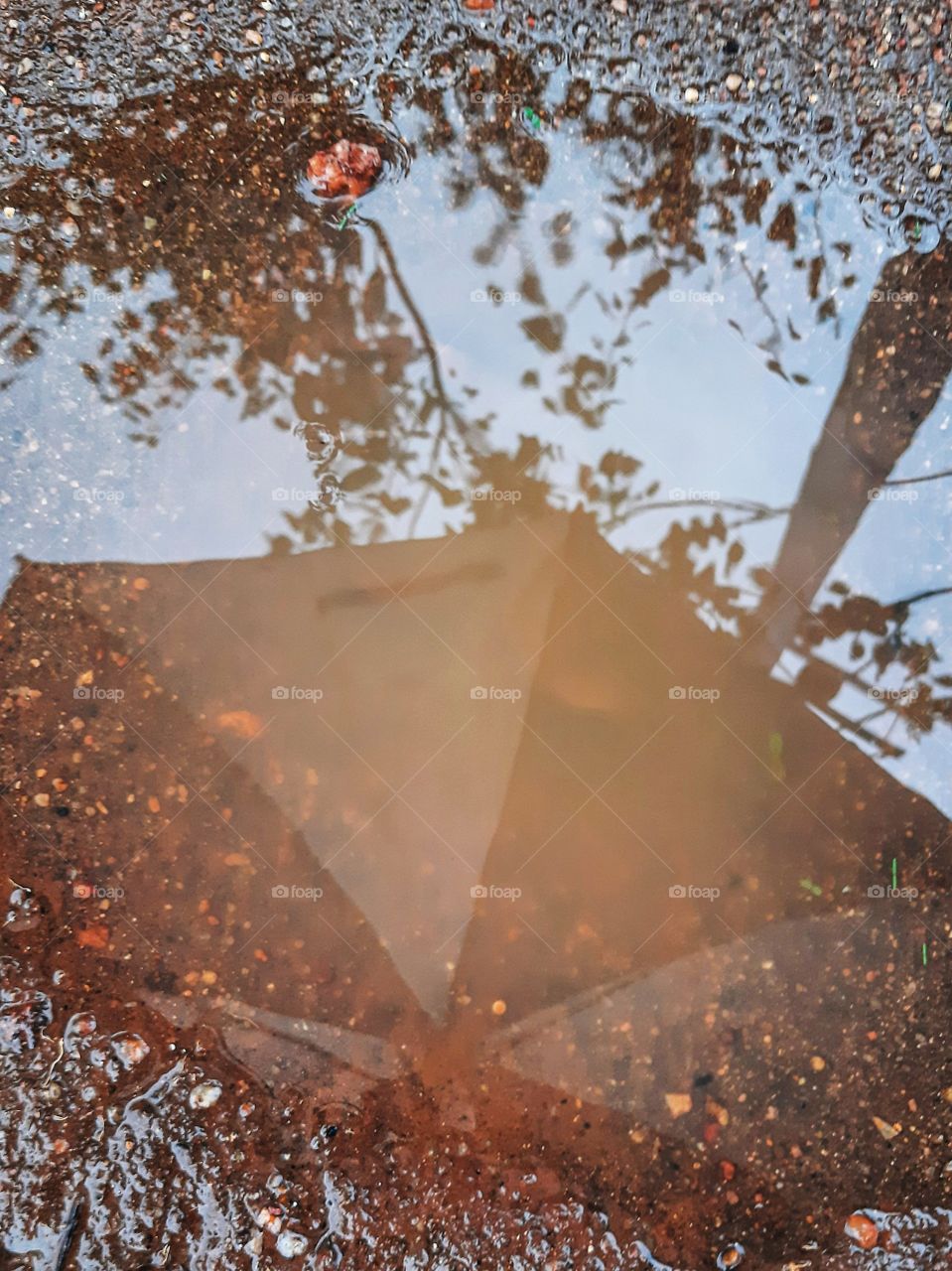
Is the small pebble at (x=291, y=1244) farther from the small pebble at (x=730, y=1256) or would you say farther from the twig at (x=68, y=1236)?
the small pebble at (x=730, y=1256)

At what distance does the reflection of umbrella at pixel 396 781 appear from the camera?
2.02 metres

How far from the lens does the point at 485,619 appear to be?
2.04 meters

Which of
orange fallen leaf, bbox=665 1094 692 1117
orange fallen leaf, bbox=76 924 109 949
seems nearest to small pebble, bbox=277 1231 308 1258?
orange fallen leaf, bbox=76 924 109 949

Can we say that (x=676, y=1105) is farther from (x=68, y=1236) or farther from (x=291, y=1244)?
(x=68, y=1236)

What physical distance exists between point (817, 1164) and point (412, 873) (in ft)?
5.62

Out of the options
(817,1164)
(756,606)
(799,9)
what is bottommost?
(817,1164)

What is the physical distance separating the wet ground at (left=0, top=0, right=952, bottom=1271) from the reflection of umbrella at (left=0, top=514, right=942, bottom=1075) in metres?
0.01

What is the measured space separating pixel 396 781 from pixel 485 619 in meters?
0.64

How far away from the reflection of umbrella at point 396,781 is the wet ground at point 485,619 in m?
0.01

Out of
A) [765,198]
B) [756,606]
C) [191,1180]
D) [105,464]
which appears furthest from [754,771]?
[105,464]

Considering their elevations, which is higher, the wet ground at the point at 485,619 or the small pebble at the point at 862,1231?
the wet ground at the point at 485,619

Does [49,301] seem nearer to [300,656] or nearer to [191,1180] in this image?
[300,656]

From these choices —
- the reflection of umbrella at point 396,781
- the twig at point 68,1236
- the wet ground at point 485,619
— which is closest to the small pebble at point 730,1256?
the wet ground at point 485,619

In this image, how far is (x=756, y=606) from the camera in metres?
2.08
